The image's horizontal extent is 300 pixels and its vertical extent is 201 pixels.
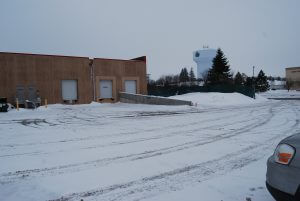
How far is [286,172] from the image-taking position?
338 centimetres

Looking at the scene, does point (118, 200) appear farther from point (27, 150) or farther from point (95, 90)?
point (95, 90)

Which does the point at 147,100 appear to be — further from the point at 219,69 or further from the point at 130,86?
the point at 219,69

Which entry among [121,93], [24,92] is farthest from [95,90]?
[24,92]

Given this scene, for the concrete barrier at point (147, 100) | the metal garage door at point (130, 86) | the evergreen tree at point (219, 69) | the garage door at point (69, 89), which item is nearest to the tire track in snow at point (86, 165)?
the concrete barrier at point (147, 100)

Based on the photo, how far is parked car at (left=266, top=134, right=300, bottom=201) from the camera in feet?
10.7

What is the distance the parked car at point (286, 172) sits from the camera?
10.7ft

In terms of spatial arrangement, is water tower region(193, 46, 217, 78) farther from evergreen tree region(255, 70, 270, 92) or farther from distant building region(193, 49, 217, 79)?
evergreen tree region(255, 70, 270, 92)

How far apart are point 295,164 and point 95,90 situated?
3199 centimetres

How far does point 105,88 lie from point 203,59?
79.6 m

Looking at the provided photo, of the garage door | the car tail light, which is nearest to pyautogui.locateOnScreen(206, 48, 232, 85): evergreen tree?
the garage door

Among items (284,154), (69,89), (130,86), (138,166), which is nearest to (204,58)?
(130,86)

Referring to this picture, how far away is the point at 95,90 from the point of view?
3412cm

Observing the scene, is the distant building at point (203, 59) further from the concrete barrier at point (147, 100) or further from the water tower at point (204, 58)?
the concrete barrier at point (147, 100)

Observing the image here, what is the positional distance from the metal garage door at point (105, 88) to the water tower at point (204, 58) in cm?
7595
